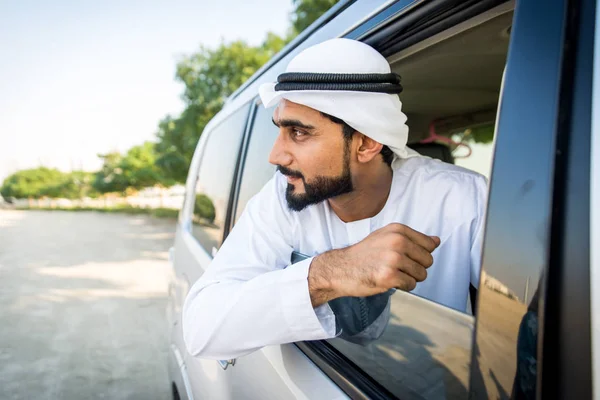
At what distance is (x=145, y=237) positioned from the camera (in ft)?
46.8

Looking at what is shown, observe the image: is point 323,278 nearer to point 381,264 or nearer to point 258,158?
point 381,264

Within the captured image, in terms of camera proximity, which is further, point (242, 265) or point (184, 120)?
point (184, 120)

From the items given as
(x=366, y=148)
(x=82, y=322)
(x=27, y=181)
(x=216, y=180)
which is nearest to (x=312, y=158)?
(x=366, y=148)

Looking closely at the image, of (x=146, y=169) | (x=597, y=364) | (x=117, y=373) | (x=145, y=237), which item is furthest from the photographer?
(x=146, y=169)

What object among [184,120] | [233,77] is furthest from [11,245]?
[233,77]

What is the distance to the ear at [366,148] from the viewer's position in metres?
1.47

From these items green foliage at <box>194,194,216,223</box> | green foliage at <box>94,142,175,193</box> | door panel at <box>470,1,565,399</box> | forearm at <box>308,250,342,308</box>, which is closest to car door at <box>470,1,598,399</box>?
door panel at <box>470,1,565,399</box>

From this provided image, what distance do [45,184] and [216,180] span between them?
58.5m

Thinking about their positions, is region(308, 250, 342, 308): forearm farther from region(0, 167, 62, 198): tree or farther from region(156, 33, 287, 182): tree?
region(0, 167, 62, 198): tree

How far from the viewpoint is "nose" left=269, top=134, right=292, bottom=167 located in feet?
4.75

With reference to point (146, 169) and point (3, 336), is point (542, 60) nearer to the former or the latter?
point (3, 336)

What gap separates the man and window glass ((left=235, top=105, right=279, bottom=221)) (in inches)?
10.7

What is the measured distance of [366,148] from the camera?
4.84 ft

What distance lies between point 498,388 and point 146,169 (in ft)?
98.2
